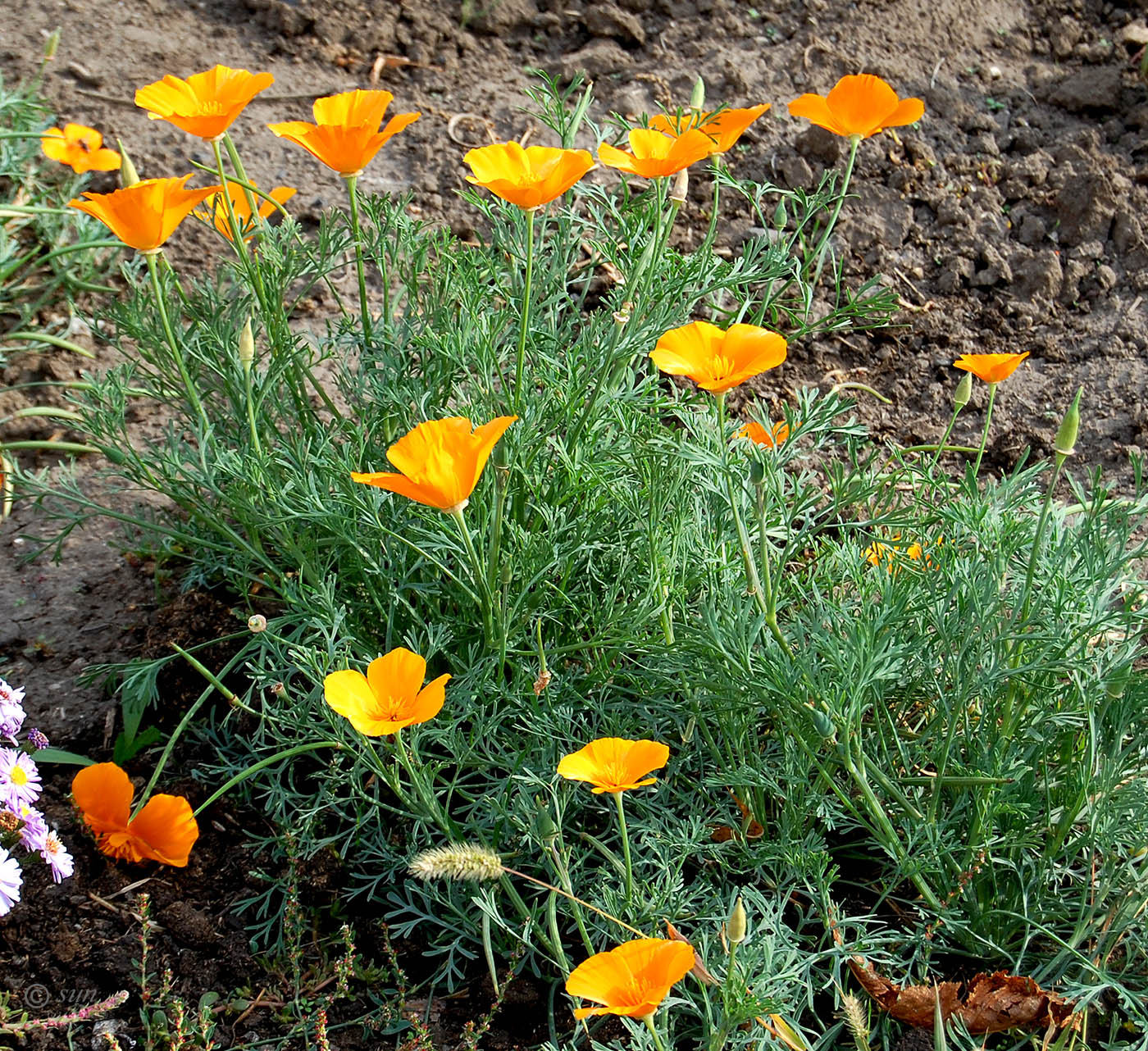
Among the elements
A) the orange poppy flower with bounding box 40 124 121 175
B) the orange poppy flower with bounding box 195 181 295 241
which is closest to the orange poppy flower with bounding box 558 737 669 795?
the orange poppy flower with bounding box 195 181 295 241

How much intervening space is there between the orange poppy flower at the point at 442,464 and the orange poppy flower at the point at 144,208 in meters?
0.60

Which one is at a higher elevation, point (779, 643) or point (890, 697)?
point (779, 643)

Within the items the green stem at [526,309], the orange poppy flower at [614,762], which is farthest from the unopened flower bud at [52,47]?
the orange poppy flower at [614,762]

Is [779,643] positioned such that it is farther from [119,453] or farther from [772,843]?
[119,453]

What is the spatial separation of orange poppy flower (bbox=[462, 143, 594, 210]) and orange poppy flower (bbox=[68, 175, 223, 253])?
44 cm

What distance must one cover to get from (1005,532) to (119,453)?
150 cm

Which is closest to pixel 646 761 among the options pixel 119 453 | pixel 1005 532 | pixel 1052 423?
pixel 1005 532

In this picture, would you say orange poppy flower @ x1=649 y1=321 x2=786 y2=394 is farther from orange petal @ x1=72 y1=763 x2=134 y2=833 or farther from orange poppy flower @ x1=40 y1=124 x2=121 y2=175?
orange poppy flower @ x1=40 y1=124 x2=121 y2=175

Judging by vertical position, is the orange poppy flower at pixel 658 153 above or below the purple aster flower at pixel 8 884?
above

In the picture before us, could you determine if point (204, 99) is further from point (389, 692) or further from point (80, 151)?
point (80, 151)

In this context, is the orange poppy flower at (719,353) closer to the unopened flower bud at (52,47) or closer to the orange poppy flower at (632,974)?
the orange poppy flower at (632,974)

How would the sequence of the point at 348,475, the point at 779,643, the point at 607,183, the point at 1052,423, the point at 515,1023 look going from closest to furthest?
the point at 779,643, the point at 515,1023, the point at 348,475, the point at 1052,423, the point at 607,183

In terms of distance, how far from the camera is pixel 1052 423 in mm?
2977

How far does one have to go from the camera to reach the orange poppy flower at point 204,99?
1827 millimetres
